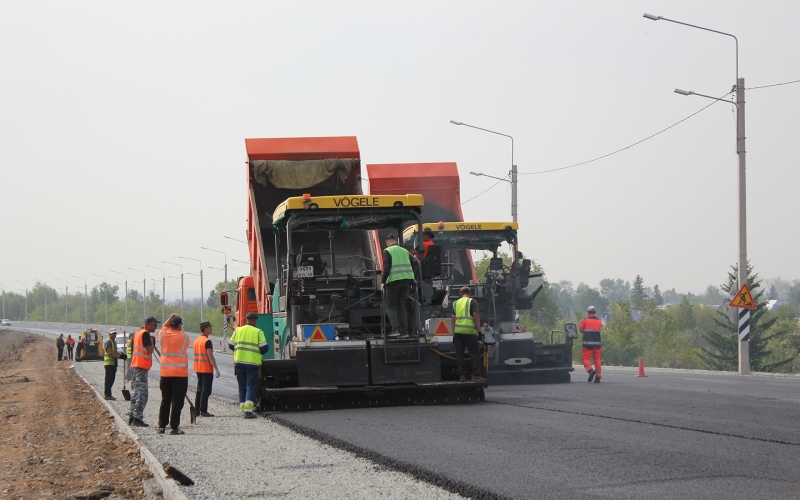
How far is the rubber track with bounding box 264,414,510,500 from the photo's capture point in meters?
6.15

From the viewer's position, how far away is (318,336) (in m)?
11.9

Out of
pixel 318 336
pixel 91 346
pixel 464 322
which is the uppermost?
pixel 464 322

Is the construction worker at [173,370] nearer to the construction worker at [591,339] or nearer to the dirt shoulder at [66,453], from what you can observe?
the dirt shoulder at [66,453]

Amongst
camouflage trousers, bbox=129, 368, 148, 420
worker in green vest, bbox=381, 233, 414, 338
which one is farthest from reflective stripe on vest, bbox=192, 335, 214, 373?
worker in green vest, bbox=381, 233, 414, 338

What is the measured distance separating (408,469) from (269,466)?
1.34 meters

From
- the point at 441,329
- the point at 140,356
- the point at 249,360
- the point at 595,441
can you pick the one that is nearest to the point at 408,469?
the point at 595,441

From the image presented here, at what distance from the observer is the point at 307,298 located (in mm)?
12344

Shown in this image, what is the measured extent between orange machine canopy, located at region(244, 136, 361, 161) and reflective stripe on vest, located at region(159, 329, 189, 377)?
5.33 metres

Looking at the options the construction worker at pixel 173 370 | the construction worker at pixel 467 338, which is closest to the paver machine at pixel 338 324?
the construction worker at pixel 467 338

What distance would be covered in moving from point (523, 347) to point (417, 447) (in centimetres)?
804

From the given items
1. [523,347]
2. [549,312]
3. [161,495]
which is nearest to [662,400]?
[523,347]

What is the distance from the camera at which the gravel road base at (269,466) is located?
6555 millimetres

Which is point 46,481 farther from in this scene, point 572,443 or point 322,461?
point 572,443

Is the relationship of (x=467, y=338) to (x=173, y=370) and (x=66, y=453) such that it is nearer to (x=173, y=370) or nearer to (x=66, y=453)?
(x=173, y=370)
